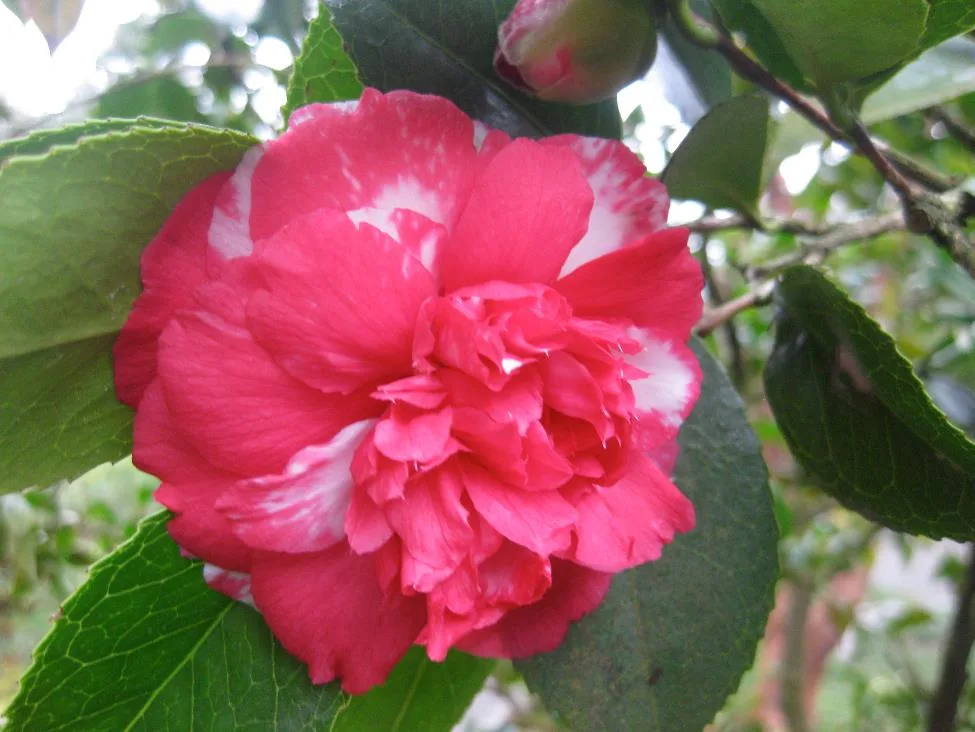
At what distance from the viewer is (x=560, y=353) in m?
0.42

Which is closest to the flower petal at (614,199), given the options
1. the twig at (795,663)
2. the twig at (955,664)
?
the twig at (955,664)

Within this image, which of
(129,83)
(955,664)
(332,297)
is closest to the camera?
(332,297)

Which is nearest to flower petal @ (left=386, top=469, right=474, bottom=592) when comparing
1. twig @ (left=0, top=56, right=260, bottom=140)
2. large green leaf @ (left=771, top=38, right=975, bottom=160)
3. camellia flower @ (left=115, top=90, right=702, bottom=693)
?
camellia flower @ (left=115, top=90, right=702, bottom=693)

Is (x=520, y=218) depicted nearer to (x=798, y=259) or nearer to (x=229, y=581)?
(x=229, y=581)

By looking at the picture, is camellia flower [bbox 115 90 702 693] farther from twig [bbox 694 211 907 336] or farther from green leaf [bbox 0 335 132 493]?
twig [bbox 694 211 907 336]

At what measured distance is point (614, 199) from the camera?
457 millimetres

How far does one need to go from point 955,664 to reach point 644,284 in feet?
2.68

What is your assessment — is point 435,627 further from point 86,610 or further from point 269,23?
point 269,23

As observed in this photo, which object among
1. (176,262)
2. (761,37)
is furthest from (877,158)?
(176,262)

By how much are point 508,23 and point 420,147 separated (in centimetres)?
10

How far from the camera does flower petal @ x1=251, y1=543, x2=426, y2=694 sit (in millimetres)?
421

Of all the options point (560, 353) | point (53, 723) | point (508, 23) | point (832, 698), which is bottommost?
point (832, 698)

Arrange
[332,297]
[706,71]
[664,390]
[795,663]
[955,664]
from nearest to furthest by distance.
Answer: [332,297] < [664,390] < [706,71] < [955,664] < [795,663]

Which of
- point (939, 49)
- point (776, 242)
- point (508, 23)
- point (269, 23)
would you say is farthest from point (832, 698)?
point (508, 23)
